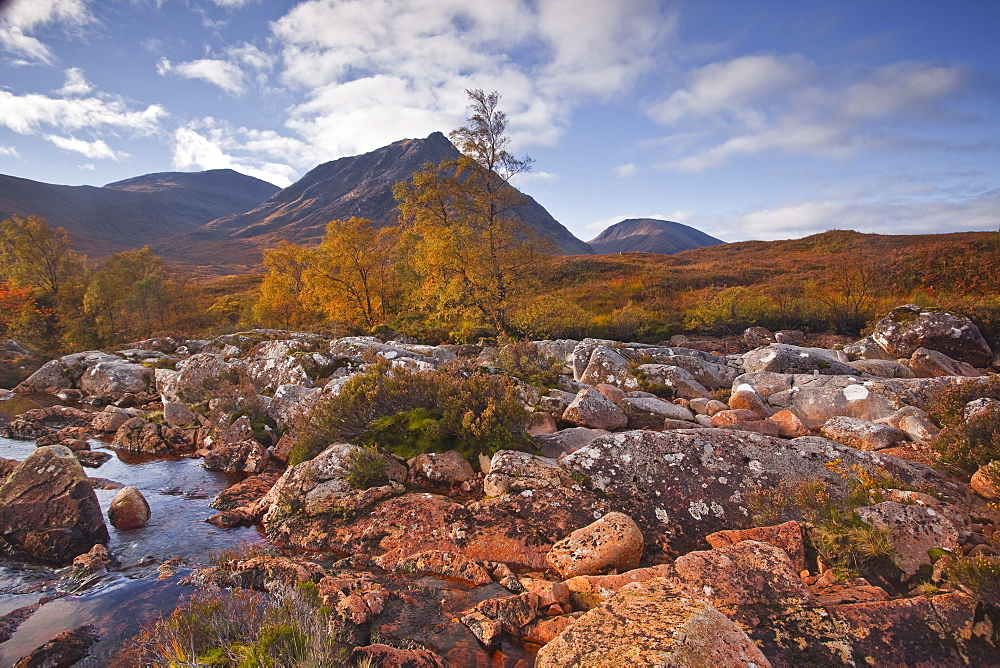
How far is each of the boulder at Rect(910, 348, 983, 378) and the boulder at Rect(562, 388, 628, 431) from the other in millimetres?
10965

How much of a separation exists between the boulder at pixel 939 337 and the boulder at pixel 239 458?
20.6m

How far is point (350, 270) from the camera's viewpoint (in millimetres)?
27234

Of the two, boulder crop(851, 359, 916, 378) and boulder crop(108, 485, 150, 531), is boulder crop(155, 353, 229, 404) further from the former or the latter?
boulder crop(851, 359, 916, 378)

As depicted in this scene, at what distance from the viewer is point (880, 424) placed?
795 centimetres

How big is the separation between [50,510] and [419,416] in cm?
548

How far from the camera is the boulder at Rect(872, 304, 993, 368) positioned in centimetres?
1470

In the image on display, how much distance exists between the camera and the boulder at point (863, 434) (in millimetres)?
7488

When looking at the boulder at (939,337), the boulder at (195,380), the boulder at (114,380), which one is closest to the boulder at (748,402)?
the boulder at (939,337)

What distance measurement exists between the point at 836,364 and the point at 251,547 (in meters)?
15.8

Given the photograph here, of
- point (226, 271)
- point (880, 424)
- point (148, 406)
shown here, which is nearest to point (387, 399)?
point (880, 424)

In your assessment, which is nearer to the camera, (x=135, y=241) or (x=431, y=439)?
(x=431, y=439)

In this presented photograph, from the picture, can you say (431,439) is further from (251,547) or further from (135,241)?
(135,241)

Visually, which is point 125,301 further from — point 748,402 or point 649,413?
point 748,402

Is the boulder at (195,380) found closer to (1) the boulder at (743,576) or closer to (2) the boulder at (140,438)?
(2) the boulder at (140,438)
